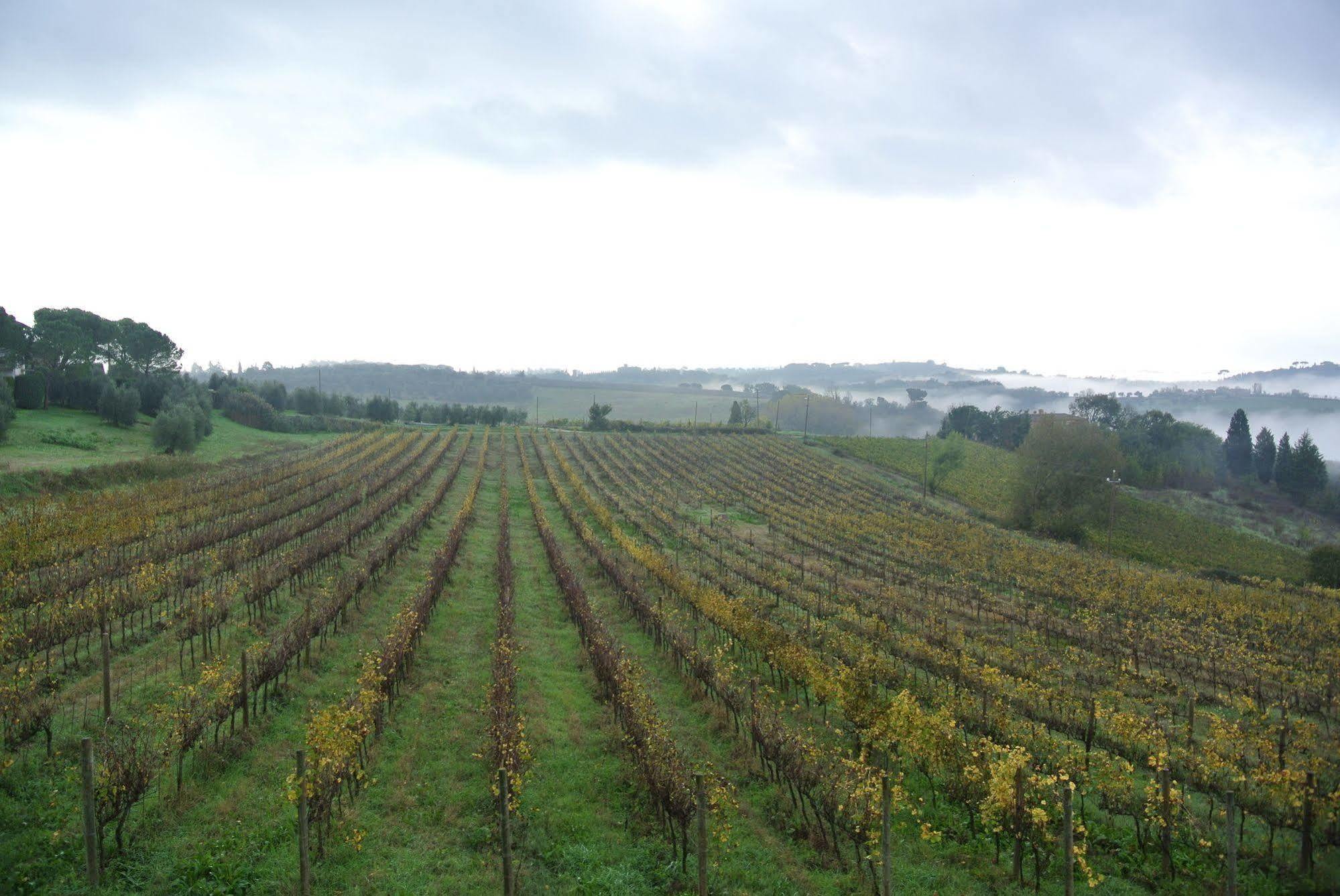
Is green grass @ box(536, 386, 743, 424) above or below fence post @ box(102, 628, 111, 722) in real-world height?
above

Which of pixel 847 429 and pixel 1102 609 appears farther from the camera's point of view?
pixel 847 429

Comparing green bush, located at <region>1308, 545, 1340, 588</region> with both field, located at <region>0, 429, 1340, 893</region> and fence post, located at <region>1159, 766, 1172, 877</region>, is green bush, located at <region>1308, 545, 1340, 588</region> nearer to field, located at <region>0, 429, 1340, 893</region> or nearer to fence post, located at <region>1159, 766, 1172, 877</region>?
field, located at <region>0, 429, 1340, 893</region>

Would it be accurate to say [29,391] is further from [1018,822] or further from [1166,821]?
[1166,821]

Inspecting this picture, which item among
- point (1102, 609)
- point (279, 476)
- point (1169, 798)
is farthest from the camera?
point (279, 476)

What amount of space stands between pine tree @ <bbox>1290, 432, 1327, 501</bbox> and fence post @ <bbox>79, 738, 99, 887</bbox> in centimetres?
9956

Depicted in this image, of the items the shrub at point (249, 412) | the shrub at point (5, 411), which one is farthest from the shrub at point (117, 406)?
the shrub at point (249, 412)

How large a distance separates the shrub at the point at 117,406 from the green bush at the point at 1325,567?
77.5 metres

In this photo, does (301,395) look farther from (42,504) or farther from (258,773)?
(258,773)

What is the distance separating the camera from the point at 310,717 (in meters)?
12.6

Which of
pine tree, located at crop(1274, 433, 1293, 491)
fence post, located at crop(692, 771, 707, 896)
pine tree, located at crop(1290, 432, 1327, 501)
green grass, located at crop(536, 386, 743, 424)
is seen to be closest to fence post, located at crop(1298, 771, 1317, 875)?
fence post, located at crop(692, 771, 707, 896)

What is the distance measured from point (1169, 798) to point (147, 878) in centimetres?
1315

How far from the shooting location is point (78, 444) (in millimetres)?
42375

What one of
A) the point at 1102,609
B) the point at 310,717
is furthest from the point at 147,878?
the point at 1102,609

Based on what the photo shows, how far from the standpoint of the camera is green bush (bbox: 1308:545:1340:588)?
36.8 m
